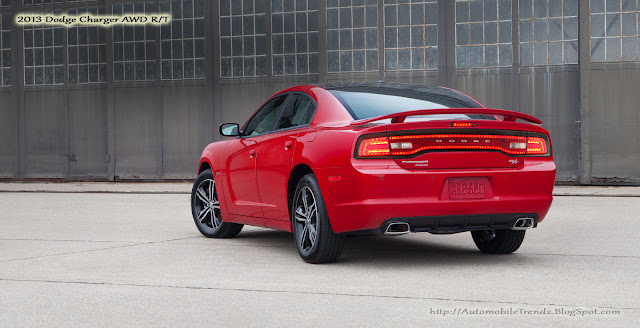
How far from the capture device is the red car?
6477 millimetres

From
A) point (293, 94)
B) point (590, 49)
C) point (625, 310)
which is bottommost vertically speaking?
point (625, 310)

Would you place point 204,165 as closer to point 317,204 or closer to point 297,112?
point 297,112

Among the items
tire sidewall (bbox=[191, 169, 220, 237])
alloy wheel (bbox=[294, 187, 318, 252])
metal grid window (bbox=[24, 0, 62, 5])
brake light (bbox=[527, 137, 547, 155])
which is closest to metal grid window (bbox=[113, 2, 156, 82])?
metal grid window (bbox=[24, 0, 62, 5])

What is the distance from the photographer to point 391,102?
726cm

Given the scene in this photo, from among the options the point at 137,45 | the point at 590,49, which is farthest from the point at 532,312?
the point at 137,45

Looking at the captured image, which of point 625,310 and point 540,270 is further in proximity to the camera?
point 540,270

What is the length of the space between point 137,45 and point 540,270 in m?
17.6

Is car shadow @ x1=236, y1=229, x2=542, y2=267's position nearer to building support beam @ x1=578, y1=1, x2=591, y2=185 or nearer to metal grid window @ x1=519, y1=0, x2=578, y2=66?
building support beam @ x1=578, y1=1, x2=591, y2=185

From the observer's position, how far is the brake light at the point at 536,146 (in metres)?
6.89

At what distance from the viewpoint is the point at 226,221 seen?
8836mm

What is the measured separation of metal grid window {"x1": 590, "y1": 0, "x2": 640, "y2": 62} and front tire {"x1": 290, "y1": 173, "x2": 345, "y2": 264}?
1316 centimetres

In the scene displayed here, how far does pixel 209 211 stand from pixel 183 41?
1347 cm

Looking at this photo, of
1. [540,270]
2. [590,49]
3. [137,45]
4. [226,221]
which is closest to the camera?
[540,270]

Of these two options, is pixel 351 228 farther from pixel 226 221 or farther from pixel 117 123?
pixel 117 123
